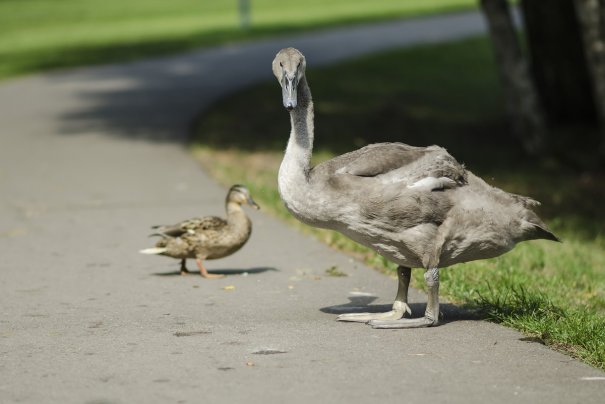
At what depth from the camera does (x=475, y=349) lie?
22.6 feet

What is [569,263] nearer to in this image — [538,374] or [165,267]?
[165,267]

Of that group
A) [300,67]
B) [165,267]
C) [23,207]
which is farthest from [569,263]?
[23,207]

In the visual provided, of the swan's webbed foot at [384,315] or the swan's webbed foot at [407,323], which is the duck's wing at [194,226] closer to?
the swan's webbed foot at [384,315]

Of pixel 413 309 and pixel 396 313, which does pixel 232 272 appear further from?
pixel 396 313

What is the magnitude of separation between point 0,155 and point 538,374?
462 inches

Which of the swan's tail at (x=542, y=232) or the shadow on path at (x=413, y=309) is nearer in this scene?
the swan's tail at (x=542, y=232)

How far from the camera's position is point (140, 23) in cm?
4547

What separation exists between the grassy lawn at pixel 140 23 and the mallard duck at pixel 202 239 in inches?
740

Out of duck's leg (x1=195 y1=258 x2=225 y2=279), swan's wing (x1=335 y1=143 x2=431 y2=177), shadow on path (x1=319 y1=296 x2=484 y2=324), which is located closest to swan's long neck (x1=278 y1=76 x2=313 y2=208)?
swan's wing (x1=335 y1=143 x2=431 y2=177)

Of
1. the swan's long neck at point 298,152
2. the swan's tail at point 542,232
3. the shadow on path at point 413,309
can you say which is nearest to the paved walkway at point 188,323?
the shadow on path at point 413,309

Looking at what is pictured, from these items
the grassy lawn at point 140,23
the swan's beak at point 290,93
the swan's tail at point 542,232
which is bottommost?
the swan's tail at point 542,232

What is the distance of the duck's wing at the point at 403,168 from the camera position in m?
7.26

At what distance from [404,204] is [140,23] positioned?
39480 millimetres

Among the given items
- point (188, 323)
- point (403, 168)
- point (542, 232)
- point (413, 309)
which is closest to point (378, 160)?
point (403, 168)
